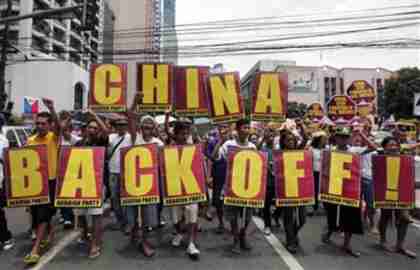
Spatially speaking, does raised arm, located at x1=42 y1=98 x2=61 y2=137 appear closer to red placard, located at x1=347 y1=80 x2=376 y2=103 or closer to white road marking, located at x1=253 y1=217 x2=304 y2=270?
white road marking, located at x1=253 y1=217 x2=304 y2=270

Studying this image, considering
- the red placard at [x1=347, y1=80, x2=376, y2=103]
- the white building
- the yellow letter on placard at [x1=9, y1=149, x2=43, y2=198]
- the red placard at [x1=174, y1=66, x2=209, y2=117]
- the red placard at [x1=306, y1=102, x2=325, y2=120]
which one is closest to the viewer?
the yellow letter on placard at [x1=9, y1=149, x2=43, y2=198]

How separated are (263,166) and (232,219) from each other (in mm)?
828

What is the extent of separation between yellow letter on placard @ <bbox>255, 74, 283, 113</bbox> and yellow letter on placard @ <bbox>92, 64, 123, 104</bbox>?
88.1 inches

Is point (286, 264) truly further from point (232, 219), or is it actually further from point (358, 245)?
point (358, 245)

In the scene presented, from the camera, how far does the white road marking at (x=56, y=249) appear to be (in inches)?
190

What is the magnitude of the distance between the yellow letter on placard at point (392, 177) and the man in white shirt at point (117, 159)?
3586 millimetres

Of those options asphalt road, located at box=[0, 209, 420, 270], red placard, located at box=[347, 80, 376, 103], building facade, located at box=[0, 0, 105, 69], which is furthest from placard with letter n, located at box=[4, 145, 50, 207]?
building facade, located at box=[0, 0, 105, 69]

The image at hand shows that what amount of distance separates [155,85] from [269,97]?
1.90 meters

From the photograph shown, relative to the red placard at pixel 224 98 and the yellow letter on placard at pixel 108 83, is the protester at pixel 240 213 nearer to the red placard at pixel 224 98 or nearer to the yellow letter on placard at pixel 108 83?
the red placard at pixel 224 98

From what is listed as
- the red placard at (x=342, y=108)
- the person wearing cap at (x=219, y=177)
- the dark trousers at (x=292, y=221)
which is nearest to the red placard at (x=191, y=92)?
the person wearing cap at (x=219, y=177)

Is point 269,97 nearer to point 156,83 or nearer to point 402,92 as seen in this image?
point 156,83

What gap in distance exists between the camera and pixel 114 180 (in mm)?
6105

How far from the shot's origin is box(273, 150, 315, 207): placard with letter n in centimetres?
559

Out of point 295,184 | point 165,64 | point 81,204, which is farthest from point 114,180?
point 295,184
